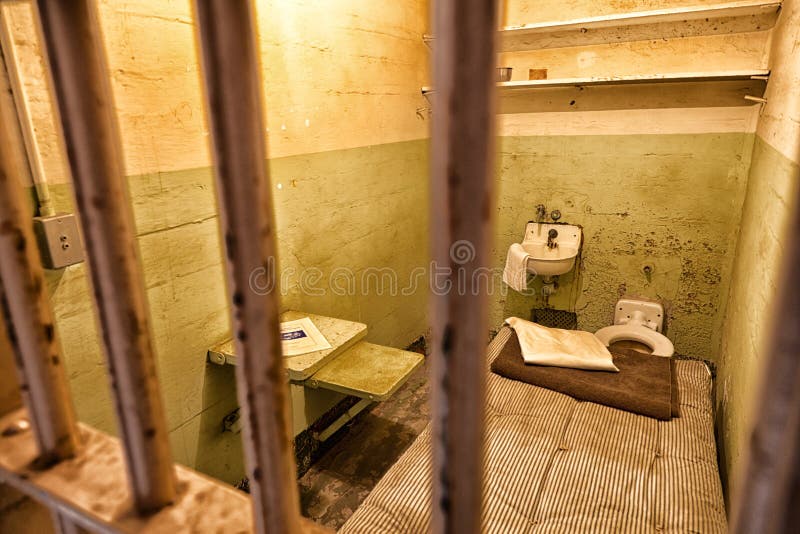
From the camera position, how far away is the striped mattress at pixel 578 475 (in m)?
1.85

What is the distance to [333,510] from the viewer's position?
261cm

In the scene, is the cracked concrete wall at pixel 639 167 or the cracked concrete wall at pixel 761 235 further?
the cracked concrete wall at pixel 639 167

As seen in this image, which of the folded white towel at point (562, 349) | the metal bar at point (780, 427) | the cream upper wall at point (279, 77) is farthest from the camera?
the folded white towel at point (562, 349)

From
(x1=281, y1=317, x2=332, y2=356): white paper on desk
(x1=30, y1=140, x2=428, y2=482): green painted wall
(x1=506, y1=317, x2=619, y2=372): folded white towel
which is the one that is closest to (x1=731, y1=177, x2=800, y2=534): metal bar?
(x1=30, y1=140, x2=428, y2=482): green painted wall

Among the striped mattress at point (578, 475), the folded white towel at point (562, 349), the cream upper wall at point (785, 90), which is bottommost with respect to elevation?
the striped mattress at point (578, 475)

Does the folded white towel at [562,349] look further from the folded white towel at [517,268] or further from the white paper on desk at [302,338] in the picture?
the white paper on desk at [302,338]

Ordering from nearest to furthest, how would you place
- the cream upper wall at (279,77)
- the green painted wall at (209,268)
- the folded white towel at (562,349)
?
the cream upper wall at (279,77) → the green painted wall at (209,268) → the folded white towel at (562,349)

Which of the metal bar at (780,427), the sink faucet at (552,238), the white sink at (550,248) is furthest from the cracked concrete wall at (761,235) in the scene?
the metal bar at (780,427)

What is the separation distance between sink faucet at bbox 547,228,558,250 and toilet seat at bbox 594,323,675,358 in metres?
0.81

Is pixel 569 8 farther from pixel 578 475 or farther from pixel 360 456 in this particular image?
pixel 360 456

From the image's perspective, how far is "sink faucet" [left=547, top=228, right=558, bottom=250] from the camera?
160 inches

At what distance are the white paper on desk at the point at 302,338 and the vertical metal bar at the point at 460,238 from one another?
202cm

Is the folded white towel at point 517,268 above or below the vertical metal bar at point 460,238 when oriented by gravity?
below

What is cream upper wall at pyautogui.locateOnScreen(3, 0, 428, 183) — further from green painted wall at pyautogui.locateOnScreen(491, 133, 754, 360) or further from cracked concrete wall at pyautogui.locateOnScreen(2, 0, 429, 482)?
green painted wall at pyautogui.locateOnScreen(491, 133, 754, 360)
